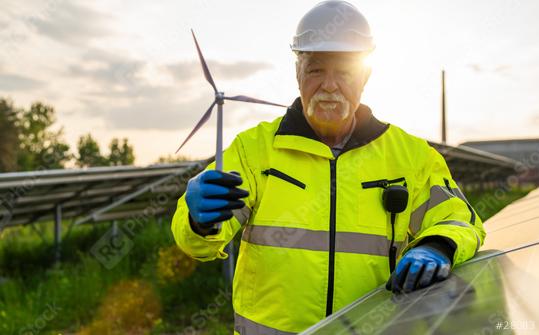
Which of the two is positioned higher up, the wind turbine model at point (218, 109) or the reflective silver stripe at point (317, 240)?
the wind turbine model at point (218, 109)

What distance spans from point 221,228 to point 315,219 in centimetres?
39

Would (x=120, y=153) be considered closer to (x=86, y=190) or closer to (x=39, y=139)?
(x=39, y=139)

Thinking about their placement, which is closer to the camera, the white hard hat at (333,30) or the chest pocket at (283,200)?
the chest pocket at (283,200)

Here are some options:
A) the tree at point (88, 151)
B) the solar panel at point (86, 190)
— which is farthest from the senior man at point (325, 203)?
the tree at point (88, 151)

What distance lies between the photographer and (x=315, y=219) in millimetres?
2082

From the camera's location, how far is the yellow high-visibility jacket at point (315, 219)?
2.05 m

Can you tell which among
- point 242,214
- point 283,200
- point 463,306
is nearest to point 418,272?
point 463,306

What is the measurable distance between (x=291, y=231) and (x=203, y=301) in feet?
16.2

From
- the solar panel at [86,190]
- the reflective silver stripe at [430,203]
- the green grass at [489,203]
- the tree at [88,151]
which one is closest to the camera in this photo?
the reflective silver stripe at [430,203]

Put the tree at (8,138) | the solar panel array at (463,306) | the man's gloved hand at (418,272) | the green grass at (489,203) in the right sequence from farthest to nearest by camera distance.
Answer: the tree at (8,138) < the green grass at (489,203) < the man's gloved hand at (418,272) < the solar panel array at (463,306)

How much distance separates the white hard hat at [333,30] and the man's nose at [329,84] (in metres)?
0.12

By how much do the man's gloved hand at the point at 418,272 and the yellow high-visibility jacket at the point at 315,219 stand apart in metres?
0.20

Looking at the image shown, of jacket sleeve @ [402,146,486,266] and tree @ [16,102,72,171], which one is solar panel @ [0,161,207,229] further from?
tree @ [16,102,72,171]

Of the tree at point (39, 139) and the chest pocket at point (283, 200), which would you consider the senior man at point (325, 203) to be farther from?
the tree at point (39, 139)
